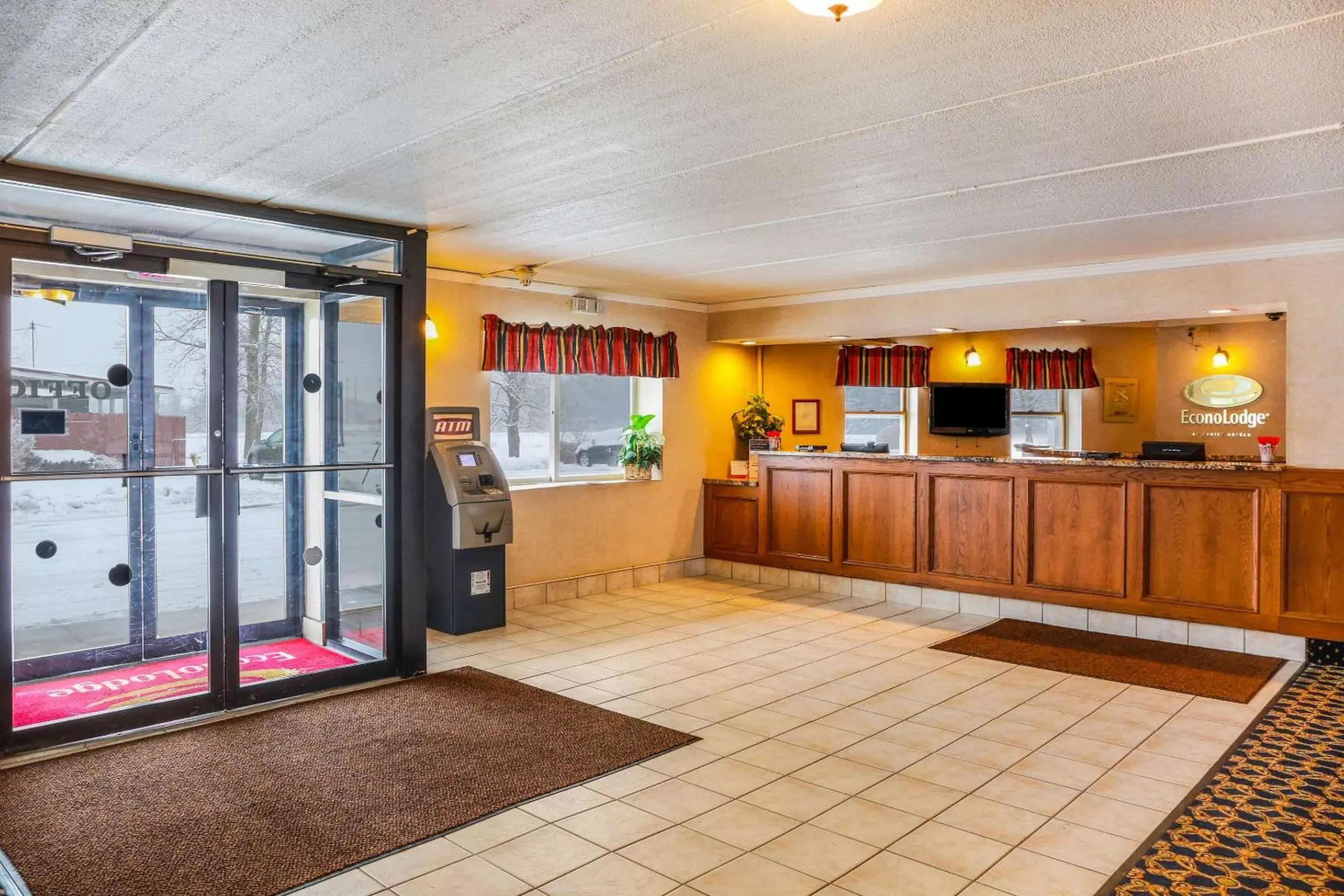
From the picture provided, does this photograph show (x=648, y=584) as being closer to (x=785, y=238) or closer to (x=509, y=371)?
(x=509, y=371)

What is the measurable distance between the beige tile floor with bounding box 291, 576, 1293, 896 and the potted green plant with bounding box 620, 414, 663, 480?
1871mm

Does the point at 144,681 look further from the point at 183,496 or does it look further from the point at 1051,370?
the point at 1051,370

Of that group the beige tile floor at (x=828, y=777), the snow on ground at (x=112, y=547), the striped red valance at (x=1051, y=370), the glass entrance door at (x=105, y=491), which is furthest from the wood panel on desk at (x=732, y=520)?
the glass entrance door at (x=105, y=491)

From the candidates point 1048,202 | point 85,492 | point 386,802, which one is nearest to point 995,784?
point 386,802

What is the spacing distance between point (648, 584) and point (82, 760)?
4581mm

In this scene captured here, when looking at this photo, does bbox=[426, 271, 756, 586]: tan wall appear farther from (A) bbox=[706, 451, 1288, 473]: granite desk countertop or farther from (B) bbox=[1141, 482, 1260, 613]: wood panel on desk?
(B) bbox=[1141, 482, 1260, 613]: wood panel on desk

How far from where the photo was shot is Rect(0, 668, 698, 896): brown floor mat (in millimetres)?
2914

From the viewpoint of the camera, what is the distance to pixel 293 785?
3547 millimetres

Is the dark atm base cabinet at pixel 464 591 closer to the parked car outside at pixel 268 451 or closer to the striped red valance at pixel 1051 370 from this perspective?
the parked car outside at pixel 268 451

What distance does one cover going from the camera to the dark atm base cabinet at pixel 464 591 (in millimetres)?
6031

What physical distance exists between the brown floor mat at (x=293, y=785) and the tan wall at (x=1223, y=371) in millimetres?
6898

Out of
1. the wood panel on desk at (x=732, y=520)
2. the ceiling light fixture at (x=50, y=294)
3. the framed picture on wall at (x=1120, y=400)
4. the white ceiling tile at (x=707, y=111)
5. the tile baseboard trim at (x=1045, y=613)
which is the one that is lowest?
the tile baseboard trim at (x=1045, y=613)

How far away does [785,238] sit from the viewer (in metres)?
5.27

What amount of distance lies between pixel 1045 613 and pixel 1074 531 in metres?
0.64
